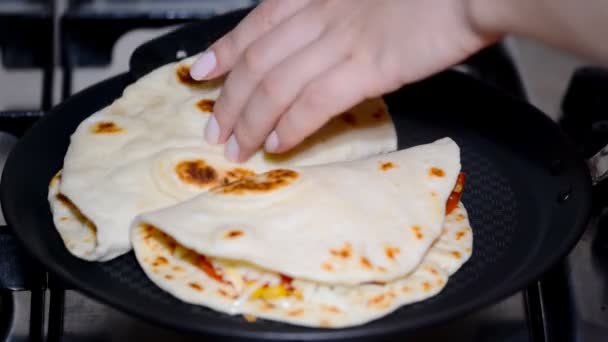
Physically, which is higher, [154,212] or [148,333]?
[154,212]

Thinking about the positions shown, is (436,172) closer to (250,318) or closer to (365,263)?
(365,263)

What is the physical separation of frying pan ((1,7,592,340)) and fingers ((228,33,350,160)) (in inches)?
7.7

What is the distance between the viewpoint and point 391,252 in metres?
0.90

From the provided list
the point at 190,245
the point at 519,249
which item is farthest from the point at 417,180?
the point at 190,245

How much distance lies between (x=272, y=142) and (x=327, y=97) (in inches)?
3.5

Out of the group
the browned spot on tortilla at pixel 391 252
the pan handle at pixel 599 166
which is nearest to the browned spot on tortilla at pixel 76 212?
the browned spot on tortilla at pixel 391 252

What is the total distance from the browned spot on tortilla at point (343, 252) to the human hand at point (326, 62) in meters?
0.14

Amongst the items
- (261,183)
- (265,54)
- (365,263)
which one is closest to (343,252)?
(365,263)

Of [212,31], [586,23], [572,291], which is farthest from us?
[212,31]

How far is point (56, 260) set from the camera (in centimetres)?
92

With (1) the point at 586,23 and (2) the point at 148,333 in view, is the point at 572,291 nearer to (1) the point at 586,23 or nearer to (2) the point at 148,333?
(1) the point at 586,23

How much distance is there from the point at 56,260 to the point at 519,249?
0.47 metres

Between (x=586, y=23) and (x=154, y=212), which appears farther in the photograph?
(x=154, y=212)

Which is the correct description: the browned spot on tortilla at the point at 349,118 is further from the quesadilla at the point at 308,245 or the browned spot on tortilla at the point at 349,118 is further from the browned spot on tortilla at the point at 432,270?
the browned spot on tortilla at the point at 432,270
